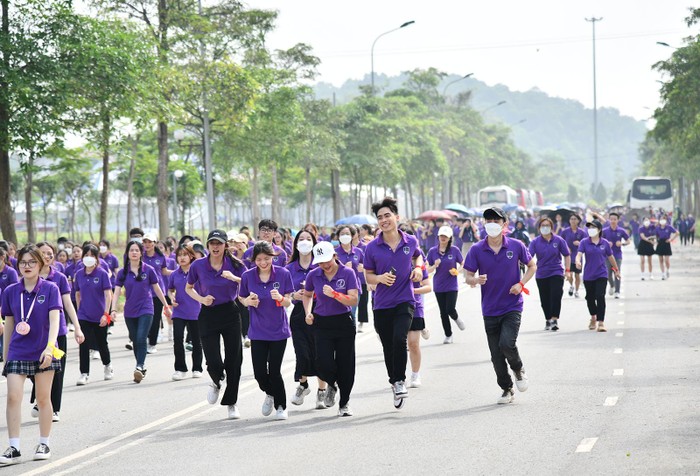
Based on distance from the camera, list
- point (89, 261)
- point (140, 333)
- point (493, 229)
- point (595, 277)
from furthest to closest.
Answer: point (595, 277)
point (140, 333)
point (89, 261)
point (493, 229)

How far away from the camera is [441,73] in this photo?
77.8 meters

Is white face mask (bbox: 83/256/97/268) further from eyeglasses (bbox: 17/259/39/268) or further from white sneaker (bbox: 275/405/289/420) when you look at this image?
eyeglasses (bbox: 17/259/39/268)

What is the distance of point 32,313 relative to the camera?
911 cm

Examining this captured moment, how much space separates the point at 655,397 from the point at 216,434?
161 inches

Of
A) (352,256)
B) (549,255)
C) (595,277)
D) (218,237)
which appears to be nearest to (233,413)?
(218,237)

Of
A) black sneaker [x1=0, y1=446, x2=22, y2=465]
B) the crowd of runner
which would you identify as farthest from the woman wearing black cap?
black sneaker [x1=0, y1=446, x2=22, y2=465]

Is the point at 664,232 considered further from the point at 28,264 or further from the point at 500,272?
the point at 28,264

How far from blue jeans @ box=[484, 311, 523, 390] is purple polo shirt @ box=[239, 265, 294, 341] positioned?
75.5 inches

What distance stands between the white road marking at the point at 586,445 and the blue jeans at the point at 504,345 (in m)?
2.08

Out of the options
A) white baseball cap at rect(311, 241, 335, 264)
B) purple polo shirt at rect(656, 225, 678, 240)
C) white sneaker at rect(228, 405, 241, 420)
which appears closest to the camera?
white baseball cap at rect(311, 241, 335, 264)

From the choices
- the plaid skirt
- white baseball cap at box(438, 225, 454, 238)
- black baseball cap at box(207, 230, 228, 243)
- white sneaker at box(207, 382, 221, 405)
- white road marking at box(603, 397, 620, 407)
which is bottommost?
white road marking at box(603, 397, 620, 407)

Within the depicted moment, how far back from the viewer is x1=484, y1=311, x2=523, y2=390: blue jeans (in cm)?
1105

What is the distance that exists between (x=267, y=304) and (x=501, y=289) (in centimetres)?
218

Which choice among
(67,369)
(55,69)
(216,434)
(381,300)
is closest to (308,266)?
(381,300)
